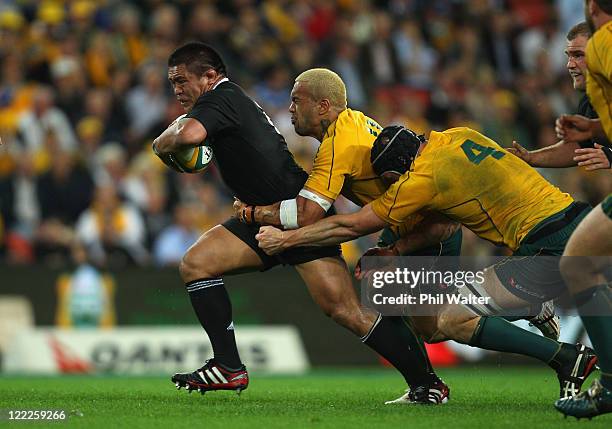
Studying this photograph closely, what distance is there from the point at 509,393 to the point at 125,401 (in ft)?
9.75

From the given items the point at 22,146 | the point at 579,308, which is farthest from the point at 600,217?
the point at 22,146

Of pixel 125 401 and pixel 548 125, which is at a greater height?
pixel 548 125

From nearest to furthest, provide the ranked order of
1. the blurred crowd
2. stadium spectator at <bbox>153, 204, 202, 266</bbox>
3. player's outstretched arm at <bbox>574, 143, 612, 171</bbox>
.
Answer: player's outstretched arm at <bbox>574, 143, 612, 171</bbox>, stadium spectator at <bbox>153, 204, 202, 266</bbox>, the blurred crowd

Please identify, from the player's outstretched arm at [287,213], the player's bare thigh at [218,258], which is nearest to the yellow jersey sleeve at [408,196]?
the player's outstretched arm at [287,213]

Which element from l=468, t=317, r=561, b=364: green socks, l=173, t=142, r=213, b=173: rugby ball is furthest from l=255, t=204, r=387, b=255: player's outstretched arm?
l=468, t=317, r=561, b=364: green socks

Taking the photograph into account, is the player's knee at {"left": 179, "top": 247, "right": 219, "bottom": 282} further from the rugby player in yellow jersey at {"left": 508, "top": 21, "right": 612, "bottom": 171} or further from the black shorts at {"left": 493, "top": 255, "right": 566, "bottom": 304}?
the rugby player in yellow jersey at {"left": 508, "top": 21, "right": 612, "bottom": 171}

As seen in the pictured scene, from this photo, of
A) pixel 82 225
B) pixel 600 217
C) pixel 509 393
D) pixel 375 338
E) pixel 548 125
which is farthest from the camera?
pixel 548 125

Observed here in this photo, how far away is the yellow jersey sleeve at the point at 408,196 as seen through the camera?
7.41m

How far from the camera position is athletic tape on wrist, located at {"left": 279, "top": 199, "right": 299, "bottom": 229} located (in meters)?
7.91

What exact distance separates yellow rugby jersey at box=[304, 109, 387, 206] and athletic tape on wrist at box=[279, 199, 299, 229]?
0.58 ft

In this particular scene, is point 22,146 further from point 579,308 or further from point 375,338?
point 579,308

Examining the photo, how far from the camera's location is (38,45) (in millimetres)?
15625

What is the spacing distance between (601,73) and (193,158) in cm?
282

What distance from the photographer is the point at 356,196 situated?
8141mm
